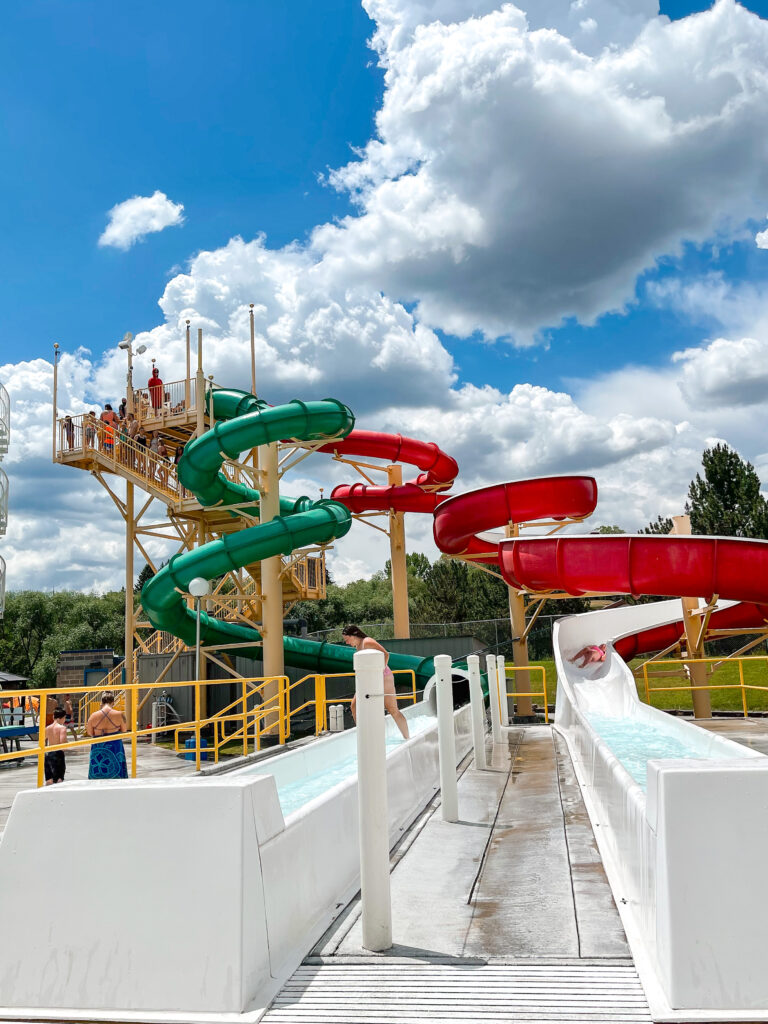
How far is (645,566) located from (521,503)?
3789 mm

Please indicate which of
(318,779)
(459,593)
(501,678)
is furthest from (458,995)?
(459,593)

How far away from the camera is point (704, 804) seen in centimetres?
305

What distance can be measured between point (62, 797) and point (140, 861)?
44cm

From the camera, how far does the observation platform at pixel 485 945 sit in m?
3.08

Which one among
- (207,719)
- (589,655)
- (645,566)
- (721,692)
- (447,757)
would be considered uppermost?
(645,566)

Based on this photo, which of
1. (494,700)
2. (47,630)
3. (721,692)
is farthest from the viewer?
(47,630)

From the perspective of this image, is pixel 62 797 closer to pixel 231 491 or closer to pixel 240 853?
pixel 240 853

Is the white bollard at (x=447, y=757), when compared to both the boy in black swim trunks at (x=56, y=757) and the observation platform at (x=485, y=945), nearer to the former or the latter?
the observation platform at (x=485, y=945)

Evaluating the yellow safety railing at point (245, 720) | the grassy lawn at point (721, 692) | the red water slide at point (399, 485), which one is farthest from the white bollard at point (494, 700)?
the red water slide at point (399, 485)

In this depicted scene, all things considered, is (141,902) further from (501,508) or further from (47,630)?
(47,630)

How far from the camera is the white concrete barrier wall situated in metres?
3.20

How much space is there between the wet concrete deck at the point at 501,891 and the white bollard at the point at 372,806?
0.13m

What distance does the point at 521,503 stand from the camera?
1855 cm

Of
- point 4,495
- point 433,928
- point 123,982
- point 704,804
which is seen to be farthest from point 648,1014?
point 4,495
